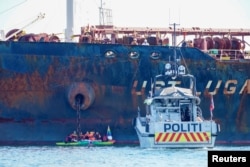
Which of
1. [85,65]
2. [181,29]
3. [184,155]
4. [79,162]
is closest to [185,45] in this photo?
[181,29]

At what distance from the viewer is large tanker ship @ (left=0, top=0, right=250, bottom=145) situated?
191ft

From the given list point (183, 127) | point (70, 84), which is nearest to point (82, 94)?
point (70, 84)

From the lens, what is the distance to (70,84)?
192 ft

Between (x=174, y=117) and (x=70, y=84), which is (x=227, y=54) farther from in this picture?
(x=70, y=84)

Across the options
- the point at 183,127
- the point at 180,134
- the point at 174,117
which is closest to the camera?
the point at 180,134

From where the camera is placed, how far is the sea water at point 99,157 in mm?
44584

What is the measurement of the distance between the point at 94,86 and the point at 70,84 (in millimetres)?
1394

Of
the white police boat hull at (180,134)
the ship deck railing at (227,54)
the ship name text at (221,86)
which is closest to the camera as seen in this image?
the white police boat hull at (180,134)

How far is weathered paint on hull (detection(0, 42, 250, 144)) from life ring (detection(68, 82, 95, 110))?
131 millimetres

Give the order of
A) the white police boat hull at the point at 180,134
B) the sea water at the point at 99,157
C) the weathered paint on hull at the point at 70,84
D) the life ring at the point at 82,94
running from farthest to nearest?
1. the weathered paint on hull at the point at 70,84
2. the life ring at the point at 82,94
3. the white police boat hull at the point at 180,134
4. the sea water at the point at 99,157

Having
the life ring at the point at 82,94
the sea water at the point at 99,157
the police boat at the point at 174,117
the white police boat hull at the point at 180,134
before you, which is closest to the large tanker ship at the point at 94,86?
the life ring at the point at 82,94

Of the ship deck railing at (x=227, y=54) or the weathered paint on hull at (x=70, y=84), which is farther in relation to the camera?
the ship deck railing at (x=227, y=54)

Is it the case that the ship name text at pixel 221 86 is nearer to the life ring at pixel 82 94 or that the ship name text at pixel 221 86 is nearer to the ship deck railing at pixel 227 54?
the ship deck railing at pixel 227 54

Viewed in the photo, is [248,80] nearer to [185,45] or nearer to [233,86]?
[233,86]
